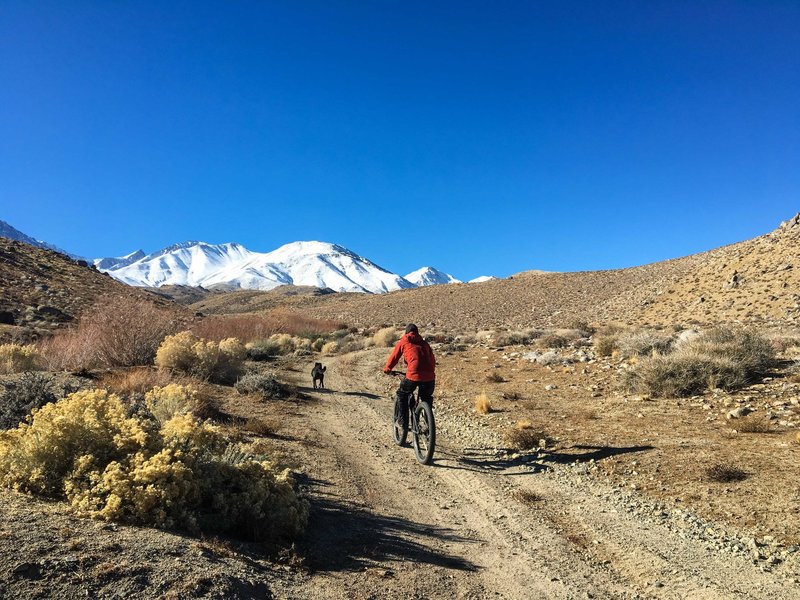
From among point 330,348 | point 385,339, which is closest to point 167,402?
point 330,348

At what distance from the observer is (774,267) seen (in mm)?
36656

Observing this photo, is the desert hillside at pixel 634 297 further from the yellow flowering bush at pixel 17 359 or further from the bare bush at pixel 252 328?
the yellow flowering bush at pixel 17 359

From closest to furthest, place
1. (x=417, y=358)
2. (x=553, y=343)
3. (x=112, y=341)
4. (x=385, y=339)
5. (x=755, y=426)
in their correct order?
(x=755, y=426)
(x=417, y=358)
(x=112, y=341)
(x=553, y=343)
(x=385, y=339)

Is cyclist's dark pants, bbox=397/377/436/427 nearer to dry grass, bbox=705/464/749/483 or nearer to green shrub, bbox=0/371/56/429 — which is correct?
dry grass, bbox=705/464/749/483

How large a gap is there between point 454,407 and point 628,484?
642 centimetres

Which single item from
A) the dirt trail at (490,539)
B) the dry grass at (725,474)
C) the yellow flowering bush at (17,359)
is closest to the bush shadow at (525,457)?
the dirt trail at (490,539)

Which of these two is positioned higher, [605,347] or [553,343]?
[553,343]

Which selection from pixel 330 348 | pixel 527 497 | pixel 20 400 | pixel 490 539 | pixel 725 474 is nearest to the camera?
pixel 490 539

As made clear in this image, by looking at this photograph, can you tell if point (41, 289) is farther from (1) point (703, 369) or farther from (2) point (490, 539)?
(1) point (703, 369)

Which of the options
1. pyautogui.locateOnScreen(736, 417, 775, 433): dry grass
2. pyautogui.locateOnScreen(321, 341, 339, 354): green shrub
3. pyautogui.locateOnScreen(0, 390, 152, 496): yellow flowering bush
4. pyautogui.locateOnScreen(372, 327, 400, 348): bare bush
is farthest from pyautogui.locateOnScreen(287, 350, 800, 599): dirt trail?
pyautogui.locateOnScreen(372, 327, 400, 348): bare bush

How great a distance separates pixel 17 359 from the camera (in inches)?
475

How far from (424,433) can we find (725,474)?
443 cm

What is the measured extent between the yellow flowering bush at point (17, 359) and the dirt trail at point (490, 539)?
8.46 m

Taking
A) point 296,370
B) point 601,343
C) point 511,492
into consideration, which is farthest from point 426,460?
point 296,370
